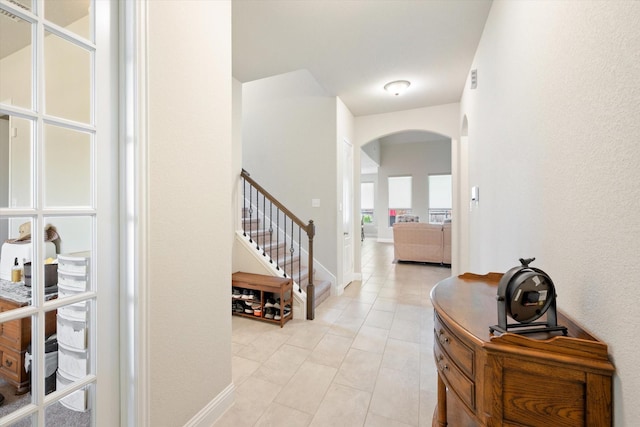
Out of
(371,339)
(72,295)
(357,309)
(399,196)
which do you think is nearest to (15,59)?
(72,295)

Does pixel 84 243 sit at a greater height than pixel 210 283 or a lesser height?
greater

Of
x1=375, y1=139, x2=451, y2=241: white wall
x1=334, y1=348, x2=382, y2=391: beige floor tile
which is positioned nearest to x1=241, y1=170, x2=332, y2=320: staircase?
x1=334, y1=348, x2=382, y2=391: beige floor tile

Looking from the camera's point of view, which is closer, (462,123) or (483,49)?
(483,49)

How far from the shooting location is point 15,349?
100 cm

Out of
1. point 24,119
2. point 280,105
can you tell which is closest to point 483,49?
point 280,105

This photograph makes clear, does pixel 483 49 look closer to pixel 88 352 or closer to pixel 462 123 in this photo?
pixel 462 123

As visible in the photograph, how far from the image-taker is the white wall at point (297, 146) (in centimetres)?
413

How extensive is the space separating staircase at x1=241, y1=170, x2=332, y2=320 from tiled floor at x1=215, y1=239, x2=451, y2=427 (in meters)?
0.29

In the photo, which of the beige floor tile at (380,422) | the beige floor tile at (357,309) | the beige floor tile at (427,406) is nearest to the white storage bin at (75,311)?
the beige floor tile at (380,422)

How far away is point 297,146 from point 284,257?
1.76m

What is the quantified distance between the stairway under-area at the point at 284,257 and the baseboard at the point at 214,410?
1612mm

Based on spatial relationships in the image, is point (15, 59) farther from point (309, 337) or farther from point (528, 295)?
point (309, 337)

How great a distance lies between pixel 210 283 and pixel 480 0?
2.89 m

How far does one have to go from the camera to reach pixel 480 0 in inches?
85.2
